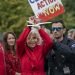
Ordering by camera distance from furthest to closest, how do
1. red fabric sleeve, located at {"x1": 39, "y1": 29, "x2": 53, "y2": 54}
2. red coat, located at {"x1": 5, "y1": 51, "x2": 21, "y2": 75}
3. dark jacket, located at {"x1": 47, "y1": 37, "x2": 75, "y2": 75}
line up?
red coat, located at {"x1": 5, "y1": 51, "x2": 21, "y2": 75} → red fabric sleeve, located at {"x1": 39, "y1": 29, "x2": 53, "y2": 54} → dark jacket, located at {"x1": 47, "y1": 37, "x2": 75, "y2": 75}

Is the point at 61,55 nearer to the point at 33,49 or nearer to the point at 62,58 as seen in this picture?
the point at 62,58

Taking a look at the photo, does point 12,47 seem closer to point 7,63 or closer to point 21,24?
point 7,63

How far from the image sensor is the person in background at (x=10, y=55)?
9289 mm

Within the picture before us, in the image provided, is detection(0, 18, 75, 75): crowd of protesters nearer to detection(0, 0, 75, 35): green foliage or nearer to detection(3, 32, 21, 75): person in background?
detection(3, 32, 21, 75): person in background

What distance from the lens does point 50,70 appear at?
894 centimetres

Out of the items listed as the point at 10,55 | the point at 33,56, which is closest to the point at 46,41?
the point at 33,56

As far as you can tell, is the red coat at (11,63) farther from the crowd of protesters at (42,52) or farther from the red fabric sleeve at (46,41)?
the red fabric sleeve at (46,41)

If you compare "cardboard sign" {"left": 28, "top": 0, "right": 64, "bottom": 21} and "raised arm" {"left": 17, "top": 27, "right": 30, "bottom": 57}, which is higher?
"cardboard sign" {"left": 28, "top": 0, "right": 64, "bottom": 21}

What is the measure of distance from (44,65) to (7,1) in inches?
658

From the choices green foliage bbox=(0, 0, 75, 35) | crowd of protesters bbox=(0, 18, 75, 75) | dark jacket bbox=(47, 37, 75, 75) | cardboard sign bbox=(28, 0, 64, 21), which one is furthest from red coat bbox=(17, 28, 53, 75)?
green foliage bbox=(0, 0, 75, 35)

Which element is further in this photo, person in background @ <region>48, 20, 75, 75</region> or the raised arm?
the raised arm

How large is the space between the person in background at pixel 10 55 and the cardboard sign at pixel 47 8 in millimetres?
1018

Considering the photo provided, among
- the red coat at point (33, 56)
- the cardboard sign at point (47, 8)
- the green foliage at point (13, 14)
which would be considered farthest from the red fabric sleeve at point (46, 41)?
the green foliage at point (13, 14)

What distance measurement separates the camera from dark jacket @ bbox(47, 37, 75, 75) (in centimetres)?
856
